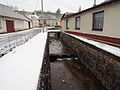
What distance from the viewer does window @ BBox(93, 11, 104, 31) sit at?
6347mm

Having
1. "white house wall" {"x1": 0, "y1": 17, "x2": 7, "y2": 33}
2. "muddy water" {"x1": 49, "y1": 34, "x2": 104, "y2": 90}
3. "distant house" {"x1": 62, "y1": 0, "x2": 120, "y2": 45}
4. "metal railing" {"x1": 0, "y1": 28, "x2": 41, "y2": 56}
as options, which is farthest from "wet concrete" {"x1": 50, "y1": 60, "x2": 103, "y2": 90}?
"white house wall" {"x1": 0, "y1": 17, "x2": 7, "y2": 33}

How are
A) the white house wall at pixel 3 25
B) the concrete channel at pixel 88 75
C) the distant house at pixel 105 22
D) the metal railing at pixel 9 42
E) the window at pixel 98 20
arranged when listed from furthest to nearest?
the white house wall at pixel 3 25 → the window at pixel 98 20 → the distant house at pixel 105 22 → the metal railing at pixel 9 42 → the concrete channel at pixel 88 75

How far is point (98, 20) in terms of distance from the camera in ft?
22.0

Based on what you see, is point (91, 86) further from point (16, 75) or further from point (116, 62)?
point (16, 75)

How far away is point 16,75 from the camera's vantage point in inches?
85.7

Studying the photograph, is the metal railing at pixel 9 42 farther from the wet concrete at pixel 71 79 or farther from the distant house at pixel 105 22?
the distant house at pixel 105 22

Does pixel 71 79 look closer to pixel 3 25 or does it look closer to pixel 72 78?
pixel 72 78

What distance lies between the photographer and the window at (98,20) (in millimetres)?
6347

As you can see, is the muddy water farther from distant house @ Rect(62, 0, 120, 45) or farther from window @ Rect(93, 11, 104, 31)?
window @ Rect(93, 11, 104, 31)

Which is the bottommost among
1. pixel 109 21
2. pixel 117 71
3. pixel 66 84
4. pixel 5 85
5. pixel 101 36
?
pixel 66 84

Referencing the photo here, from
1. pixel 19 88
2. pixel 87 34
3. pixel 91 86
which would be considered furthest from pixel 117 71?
pixel 87 34

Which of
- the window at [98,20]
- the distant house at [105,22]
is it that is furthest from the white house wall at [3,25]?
the window at [98,20]

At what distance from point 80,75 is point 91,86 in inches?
41.4

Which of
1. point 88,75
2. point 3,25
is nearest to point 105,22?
point 88,75
